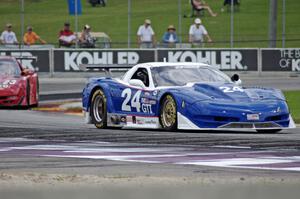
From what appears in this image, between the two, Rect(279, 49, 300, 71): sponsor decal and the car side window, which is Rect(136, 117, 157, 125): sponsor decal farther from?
Rect(279, 49, 300, 71): sponsor decal

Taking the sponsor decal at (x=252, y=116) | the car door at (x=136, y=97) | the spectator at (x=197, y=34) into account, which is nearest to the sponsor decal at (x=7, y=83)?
the car door at (x=136, y=97)

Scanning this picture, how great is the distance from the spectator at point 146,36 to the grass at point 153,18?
1353 mm

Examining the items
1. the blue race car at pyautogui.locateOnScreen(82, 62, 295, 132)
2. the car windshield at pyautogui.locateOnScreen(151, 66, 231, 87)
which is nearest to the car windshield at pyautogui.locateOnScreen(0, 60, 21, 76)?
the blue race car at pyautogui.locateOnScreen(82, 62, 295, 132)

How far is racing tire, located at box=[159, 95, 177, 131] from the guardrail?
19.7m

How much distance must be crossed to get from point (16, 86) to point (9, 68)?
35.6 inches

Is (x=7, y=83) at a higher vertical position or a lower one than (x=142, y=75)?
lower

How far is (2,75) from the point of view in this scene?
1014 inches

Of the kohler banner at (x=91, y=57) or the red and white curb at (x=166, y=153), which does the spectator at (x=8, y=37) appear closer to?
the kohler banner at (x=91, y=57)

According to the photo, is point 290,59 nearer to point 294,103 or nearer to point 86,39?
point 86,39

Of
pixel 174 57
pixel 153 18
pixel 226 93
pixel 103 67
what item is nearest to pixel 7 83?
pixel 103 67

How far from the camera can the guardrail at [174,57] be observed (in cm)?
3750

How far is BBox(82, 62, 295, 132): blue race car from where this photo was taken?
673 inches

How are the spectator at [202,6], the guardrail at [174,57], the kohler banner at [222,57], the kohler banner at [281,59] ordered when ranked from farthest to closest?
the spectator at [202,6] → the kohler banner at [222,57] → the guardrail at [174,57] → the kohler banner at [281,59]

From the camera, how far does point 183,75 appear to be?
1856 centimetres
